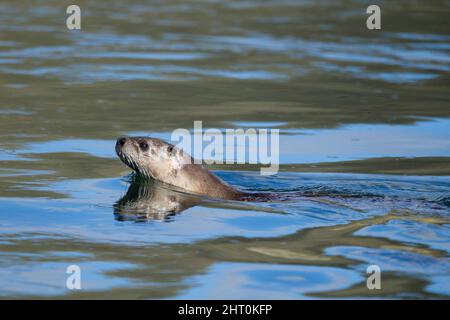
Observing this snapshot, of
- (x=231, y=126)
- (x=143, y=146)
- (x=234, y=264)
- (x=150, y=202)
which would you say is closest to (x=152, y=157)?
(x=143, y=146)

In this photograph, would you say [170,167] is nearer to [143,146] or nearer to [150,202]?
[143,146]

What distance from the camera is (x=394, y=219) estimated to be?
29.4 ft

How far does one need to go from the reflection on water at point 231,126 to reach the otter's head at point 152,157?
0.25 m

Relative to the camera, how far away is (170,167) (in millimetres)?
10148

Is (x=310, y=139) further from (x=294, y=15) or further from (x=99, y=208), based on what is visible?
(x=294, y=15)

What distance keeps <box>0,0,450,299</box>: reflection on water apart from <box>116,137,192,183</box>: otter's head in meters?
0.25

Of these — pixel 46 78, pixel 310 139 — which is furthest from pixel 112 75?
pixel 310 139

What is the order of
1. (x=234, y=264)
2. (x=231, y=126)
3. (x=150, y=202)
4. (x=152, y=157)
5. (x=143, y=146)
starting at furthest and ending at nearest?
(x=231, y=126)
(x=152, y=157)
(x=143, y=146)
(x=150, y=202)
(x=234, y=264)

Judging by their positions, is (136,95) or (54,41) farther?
(54,41)

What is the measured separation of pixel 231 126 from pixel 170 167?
10.9ft

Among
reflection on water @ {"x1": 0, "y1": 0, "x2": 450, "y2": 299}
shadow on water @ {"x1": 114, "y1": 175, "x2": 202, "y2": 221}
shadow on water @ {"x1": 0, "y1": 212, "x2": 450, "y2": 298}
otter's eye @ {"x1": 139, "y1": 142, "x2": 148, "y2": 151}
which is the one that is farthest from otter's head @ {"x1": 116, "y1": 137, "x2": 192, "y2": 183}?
shadow on water @ {"x1": 0, "y1": 212, "x2": 450, "y2": 298}

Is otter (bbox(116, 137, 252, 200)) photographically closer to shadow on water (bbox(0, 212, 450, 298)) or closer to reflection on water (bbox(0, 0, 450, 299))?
reflection on water (bbox(0, 0, 450, 299))

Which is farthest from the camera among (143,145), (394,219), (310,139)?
(310,139)

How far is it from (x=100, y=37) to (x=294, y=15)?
534cm
